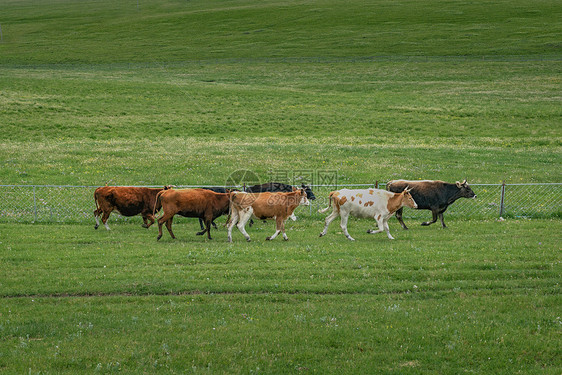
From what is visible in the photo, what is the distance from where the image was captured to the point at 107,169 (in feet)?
100

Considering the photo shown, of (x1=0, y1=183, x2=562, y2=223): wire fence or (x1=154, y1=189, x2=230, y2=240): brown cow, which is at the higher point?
(x1=154, y1=189, x2=230, y2=240): brown cow

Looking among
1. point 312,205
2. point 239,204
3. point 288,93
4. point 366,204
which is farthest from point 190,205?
point 288,93

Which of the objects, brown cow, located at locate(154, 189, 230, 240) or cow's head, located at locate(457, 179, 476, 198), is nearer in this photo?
brown cow, located at locate(154, 189, 230, 240)

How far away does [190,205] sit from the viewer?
18766 millimetres

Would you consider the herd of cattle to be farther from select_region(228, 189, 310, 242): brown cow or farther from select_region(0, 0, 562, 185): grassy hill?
select_region(0, 0, 562, 185): grassy hill

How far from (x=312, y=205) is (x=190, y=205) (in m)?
6.52

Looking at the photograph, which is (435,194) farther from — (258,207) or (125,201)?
(125,201)

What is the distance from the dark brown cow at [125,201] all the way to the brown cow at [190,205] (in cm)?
137

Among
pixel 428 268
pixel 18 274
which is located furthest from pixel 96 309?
pixel 428 268

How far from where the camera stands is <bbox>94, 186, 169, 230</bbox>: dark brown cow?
20.1 m

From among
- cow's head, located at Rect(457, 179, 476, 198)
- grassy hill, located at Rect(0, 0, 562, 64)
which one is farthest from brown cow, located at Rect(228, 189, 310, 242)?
grassy hill, located at Rect(0, 0, 562, 64)

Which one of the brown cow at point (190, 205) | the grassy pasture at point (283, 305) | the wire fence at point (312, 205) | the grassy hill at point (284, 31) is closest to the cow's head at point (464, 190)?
the wire fence at point (312, 205)

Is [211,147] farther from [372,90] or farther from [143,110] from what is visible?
[372,90]

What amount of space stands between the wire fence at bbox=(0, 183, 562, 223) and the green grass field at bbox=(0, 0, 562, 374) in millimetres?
801
